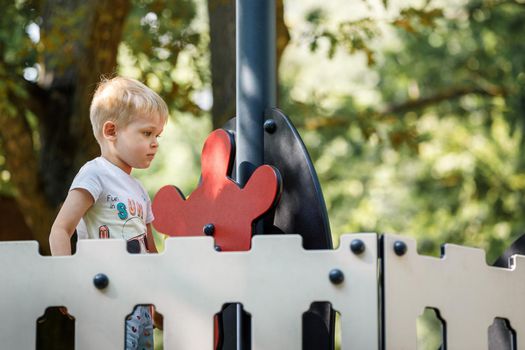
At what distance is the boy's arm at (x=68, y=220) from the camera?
275cm

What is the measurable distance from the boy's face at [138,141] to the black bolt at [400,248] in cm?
91

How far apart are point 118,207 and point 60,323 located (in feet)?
11.2

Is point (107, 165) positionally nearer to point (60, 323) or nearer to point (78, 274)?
point (78, 274)

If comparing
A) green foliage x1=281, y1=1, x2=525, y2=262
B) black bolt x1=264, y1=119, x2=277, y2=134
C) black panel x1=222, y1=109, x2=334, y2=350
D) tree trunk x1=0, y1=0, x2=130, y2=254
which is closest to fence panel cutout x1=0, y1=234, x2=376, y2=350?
black panel x1=222, y1=109, x2=334, y2=350

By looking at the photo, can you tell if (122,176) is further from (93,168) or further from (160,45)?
(160,45)

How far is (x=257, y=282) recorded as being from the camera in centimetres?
241

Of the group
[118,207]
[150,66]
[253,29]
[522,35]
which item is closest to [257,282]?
[118,207]

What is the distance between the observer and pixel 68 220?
9.12 feet

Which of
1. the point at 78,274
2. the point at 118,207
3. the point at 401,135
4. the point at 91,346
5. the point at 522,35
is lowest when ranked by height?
the point at 91,346

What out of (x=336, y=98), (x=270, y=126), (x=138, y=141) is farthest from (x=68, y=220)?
(x=336, y=98)

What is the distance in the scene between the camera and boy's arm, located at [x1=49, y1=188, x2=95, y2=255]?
9.03 feet

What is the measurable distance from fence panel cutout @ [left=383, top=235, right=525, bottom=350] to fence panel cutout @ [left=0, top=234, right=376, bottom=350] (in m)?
0.13

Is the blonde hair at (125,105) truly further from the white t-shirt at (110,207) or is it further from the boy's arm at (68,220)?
the boy's arm at (68,220)

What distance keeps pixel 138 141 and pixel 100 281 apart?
66cm
